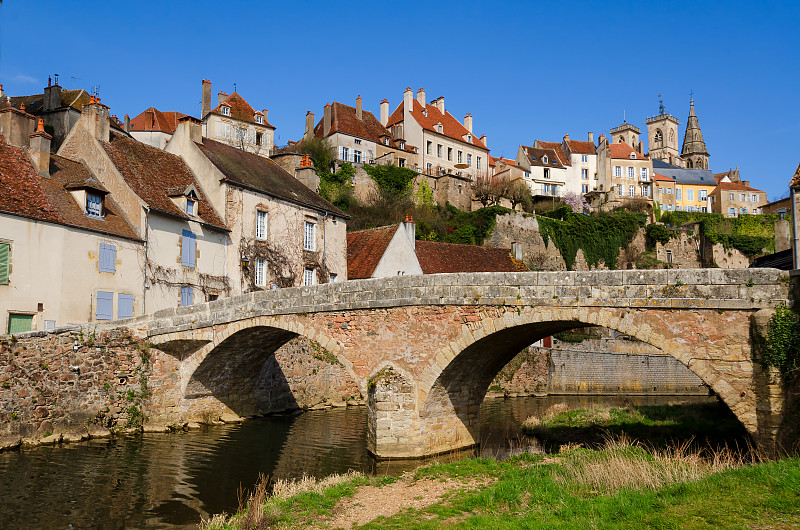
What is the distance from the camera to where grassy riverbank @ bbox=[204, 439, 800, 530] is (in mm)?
7012

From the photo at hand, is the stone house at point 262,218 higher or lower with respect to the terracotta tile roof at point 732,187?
lower

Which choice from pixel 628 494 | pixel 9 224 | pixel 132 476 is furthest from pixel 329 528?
pixel 9 224

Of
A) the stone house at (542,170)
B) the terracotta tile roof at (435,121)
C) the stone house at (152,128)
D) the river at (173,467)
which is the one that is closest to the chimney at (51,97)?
the stone house at (152,128)

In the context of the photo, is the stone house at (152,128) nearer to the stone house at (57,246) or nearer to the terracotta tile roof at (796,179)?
the stone house at (57,246)

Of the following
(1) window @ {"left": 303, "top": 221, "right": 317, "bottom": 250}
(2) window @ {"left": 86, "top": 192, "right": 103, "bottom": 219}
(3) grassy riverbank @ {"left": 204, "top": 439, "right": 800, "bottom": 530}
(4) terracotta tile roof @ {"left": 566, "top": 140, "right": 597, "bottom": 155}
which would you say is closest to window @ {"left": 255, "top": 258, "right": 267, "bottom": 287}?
(1) window @ {"left": 303, "top": 221, "right": 317, "bottom": 250}

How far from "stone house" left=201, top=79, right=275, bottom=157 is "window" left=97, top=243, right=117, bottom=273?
25.5 metres

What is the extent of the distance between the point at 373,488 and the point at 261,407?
11.4 metres

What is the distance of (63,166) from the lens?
20.1m

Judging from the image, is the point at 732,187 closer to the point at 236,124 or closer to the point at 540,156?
the point at 540,156

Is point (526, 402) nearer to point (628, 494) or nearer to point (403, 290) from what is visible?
point (403, 290)

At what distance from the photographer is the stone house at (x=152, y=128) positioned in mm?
43188

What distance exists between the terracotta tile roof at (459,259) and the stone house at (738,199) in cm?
4436

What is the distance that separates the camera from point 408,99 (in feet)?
173

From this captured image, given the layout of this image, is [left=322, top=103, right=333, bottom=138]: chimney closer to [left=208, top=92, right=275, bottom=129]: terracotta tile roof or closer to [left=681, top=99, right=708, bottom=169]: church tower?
[left=208, top=92, right=275, bottom=129]: terracotta tile roof
